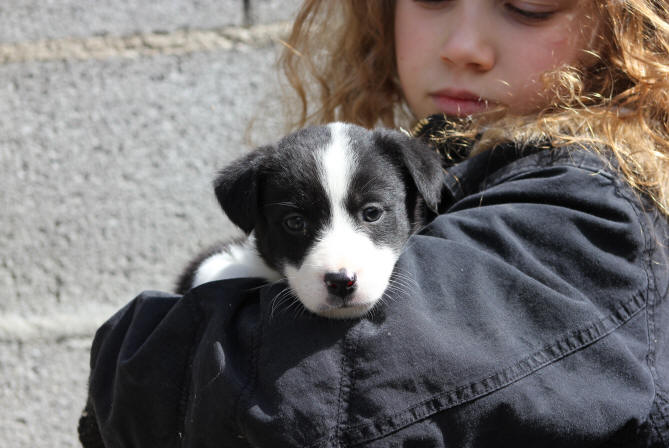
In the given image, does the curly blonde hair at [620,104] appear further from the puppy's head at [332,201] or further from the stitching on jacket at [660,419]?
the stitching on jacket at [660,419]

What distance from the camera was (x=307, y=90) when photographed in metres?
2.91

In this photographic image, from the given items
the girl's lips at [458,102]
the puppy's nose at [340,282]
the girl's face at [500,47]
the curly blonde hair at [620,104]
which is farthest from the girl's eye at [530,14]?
the puppy's nose at [340,282]

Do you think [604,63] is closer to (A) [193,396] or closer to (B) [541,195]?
(B) [541,195]

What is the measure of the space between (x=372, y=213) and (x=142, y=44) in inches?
67.5

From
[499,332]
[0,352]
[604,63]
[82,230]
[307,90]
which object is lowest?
[0,352]

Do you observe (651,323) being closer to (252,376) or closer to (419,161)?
(419,161)

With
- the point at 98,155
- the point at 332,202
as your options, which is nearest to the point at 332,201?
the point at 332,202

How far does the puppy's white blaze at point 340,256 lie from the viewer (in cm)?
152

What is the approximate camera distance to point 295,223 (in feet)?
5.82

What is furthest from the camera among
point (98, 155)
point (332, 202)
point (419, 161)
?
point (98, 155)

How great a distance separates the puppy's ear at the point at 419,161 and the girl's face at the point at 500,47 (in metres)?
0.27

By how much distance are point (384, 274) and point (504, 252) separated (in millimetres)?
292

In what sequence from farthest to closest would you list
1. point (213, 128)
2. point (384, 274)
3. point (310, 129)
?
point (213, 128)
point (310, 129)
point (384, 274)

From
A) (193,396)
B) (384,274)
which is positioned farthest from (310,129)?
(193,396)
